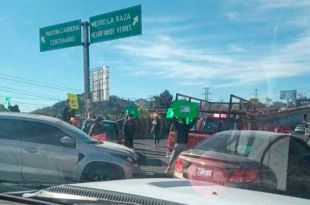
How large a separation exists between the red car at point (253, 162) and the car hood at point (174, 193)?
268cm

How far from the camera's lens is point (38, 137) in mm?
9219

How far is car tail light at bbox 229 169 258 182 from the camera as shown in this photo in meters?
6.16

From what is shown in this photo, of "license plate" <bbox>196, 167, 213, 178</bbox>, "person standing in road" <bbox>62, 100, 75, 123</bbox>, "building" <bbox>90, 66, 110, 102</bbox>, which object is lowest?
"license plate" <bbox>196, 167, 213, 178</bbox>

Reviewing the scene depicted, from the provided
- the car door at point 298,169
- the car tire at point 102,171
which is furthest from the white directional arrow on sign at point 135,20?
the car door at point 298,169

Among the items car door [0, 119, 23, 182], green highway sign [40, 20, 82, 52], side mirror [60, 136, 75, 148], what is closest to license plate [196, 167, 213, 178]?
car door [0, 119, 23, 182]

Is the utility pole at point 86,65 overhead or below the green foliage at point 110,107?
overhead

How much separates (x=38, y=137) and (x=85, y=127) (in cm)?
686

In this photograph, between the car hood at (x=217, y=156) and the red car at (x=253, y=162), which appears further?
the car hood at (x=217, y=156)

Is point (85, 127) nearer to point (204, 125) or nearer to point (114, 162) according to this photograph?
point (204, 125)

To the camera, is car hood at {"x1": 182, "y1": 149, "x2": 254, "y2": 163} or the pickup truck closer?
car hood at {"x1": 182, "y1": 149, "x2": 254, "y2": 163}

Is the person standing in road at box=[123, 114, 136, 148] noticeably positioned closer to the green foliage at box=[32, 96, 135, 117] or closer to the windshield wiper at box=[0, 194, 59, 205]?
the green foliage at box=[32, 96, 135, 117]

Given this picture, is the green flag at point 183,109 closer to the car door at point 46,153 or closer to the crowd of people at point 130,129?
the crowd of people at point 130,129

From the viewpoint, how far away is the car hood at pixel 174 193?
2.45 meters

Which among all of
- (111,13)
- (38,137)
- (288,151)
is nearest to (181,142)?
(38,137)
